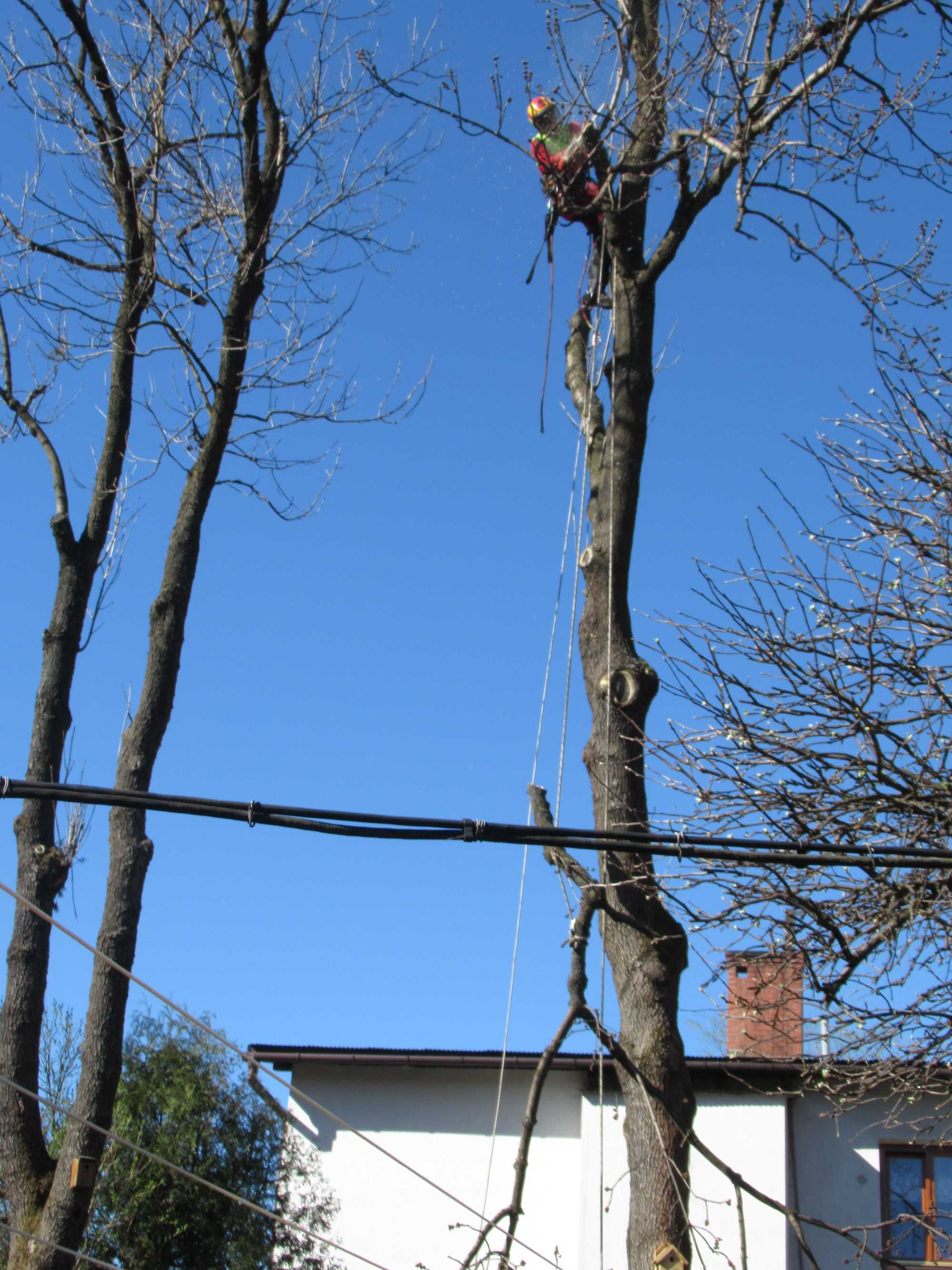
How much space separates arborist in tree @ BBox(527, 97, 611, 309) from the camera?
6.73 meters

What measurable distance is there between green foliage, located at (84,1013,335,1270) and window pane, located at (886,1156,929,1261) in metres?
4.97

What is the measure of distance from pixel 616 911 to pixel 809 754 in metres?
1.02

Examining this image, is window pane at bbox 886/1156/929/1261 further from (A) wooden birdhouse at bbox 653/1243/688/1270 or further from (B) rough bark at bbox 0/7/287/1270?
(B) rough bark at bbox 0/7/287/1270

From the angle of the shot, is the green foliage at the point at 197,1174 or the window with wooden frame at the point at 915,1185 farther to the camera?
the window with wooden frame at the point at 915,1185

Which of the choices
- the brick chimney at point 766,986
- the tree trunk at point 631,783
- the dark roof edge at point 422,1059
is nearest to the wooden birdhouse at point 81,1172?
the tree trunk at point 631,783

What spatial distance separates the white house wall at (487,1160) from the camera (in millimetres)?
12492

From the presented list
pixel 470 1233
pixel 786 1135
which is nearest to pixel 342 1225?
pixel 470 1233

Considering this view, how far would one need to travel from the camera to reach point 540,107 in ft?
22.1

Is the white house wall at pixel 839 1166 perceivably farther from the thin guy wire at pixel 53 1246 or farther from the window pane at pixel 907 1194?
the thin guy wire at pixel 53 1246

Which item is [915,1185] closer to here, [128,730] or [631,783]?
[631,783]

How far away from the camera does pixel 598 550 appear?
21.2 feet

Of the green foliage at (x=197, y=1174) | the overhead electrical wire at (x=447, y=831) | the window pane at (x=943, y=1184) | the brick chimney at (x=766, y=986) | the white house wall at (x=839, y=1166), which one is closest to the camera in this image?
the overhead electrical wire at (x=447, y=831)

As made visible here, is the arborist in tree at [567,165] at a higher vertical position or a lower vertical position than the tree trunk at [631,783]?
higher

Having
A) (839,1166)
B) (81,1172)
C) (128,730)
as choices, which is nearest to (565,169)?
(128,730)
